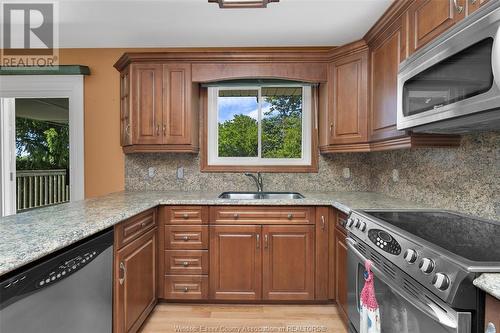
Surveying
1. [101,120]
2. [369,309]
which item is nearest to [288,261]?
[369,309]

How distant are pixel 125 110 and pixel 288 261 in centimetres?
213

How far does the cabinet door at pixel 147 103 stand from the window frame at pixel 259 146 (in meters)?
0.55

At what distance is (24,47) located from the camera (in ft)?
10.4

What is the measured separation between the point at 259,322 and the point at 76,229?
158cm

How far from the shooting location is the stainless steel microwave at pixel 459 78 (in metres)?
1.02

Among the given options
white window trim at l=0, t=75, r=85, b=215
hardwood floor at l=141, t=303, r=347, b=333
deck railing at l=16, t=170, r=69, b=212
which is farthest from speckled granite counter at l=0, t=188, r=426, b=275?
deck railing at l=16, t=170, r=69, b=212

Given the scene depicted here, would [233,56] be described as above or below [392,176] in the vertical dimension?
above

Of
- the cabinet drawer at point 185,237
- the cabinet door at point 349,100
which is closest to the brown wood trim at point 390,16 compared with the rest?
the cabinet door at point 349,100

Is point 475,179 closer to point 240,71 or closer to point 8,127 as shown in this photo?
point 240,71

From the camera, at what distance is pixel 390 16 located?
201 cm

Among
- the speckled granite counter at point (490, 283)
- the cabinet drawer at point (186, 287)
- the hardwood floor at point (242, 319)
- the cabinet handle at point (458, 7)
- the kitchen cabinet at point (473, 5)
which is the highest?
the cabinet handle at point (458, 7)

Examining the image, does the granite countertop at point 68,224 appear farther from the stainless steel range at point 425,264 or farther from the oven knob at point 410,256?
the oven knob at point 410,256

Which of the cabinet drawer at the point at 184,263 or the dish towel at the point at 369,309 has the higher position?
the dish towel at the point at 369,309

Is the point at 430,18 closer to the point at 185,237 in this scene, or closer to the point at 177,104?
the point at 177,104
